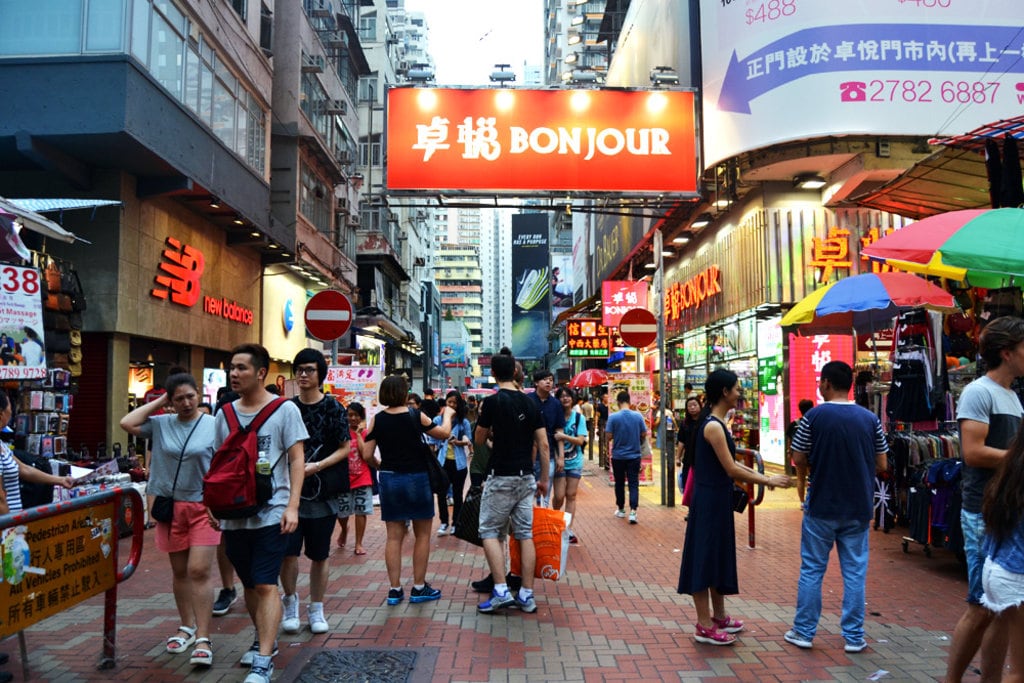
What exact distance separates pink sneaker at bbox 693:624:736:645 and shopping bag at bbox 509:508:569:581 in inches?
48.2

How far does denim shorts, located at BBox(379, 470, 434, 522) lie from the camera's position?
6078 millimetres

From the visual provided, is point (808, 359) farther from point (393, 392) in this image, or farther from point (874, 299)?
point (393, 392)

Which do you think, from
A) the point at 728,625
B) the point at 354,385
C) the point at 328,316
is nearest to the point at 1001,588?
the point at 728,625

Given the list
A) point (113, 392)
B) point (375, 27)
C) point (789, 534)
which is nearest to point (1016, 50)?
point (789, 534)

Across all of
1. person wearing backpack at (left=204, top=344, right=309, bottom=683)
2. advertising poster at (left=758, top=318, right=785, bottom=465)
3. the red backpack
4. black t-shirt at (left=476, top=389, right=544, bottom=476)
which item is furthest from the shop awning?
advertising poster at (left=758, top=318, right=785, bottom=465)

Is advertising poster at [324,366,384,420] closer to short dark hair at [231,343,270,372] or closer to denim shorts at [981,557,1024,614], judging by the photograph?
short dark hair at [231,343,270,372]

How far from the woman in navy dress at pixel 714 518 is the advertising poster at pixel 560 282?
58.1 m

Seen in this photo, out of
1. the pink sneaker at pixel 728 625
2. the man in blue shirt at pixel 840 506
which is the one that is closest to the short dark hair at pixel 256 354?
the pink sneaker at pixel 728 625

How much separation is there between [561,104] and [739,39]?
4.64 metres

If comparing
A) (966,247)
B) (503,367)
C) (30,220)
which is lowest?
(503,367)

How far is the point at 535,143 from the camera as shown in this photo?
1201 centimetres

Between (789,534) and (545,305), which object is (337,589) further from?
(545,305)

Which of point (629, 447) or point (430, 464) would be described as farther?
point (629, 447)

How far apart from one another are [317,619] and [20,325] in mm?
4731
